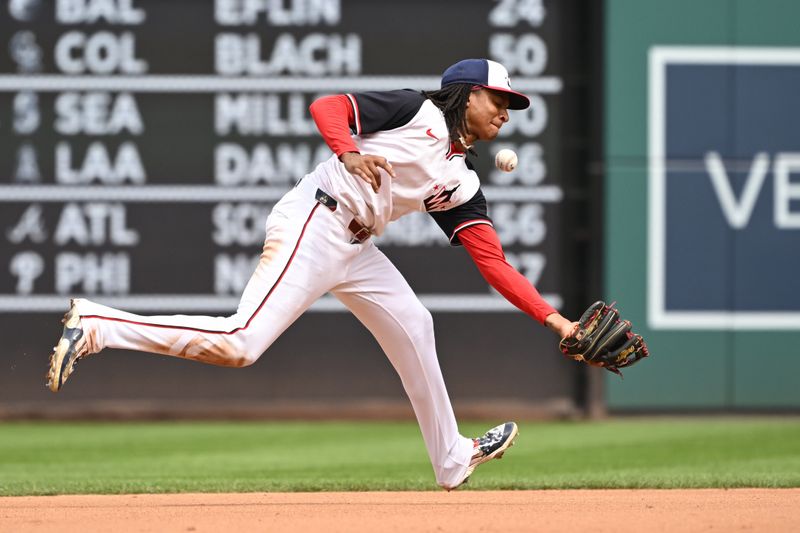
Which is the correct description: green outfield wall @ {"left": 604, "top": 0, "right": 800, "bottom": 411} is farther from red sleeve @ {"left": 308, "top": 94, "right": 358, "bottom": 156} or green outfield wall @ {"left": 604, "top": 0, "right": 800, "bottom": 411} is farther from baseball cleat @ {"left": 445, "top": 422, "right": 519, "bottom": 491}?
red sleeve @ {"left": 308, "top": 94, "right": 358, "bottom": 156}

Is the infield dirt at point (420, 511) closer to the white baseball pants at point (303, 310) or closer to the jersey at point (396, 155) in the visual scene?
the white baseball pants at point (303, 310)

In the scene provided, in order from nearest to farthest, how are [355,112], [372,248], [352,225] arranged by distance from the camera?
[355,112] < [352,225] < [372,248]

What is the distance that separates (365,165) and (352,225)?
413 mm

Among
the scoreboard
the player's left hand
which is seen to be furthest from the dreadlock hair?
the scoreboard

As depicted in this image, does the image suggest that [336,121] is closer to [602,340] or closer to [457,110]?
[457,110]

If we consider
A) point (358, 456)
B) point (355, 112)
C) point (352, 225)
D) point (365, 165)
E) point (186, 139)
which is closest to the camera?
point (365, 165)

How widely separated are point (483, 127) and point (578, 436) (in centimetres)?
418

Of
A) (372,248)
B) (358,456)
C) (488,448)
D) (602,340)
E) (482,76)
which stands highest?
(482,76)

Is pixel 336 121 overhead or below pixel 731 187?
overhead

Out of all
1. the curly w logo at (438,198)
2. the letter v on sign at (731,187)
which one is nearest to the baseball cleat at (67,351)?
the curly w logo at (438,198)

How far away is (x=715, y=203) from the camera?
374 inches

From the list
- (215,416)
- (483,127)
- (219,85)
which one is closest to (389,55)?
(219,85)

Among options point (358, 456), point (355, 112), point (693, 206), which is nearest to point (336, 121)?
point (355, 112)

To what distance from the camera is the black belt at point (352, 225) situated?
187 inches
